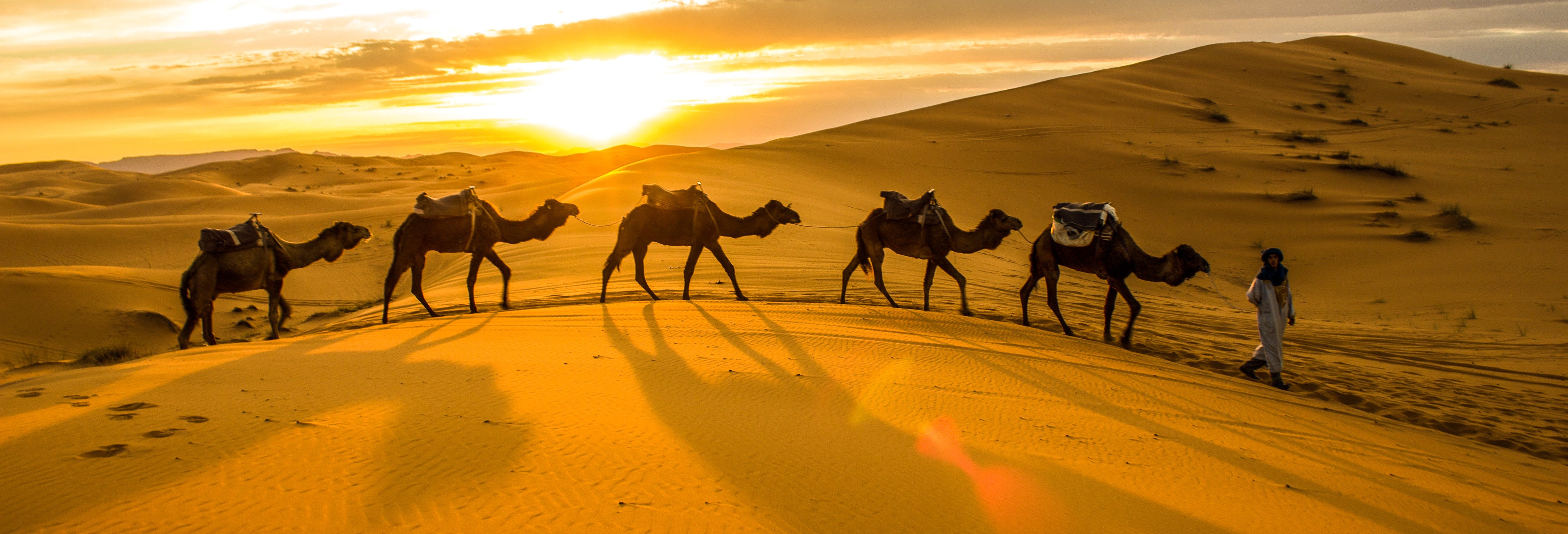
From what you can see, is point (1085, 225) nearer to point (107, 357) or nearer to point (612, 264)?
point (612, 264)

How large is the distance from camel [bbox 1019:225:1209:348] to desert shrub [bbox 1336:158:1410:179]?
2286 centimetres

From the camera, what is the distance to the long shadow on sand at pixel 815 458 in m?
4.24

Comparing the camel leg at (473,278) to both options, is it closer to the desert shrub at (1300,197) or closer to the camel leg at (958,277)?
the camel leg at (958,277)

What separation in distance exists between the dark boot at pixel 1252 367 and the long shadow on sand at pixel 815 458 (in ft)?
16.5

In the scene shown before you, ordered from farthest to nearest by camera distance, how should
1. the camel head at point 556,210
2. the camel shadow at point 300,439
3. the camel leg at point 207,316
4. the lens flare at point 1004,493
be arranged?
the camel head at point 556,210, the camel leg at point 207,316, the lens flare at point 1004,493, the camel shadow at point 300,439

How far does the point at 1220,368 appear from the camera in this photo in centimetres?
958

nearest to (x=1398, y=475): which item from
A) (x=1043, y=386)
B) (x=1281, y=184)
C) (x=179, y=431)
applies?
(x=1043, y=386)

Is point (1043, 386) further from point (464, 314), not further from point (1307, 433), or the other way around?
point (464, 314)

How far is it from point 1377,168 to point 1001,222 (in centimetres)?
2401

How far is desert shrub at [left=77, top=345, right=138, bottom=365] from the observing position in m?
9.62

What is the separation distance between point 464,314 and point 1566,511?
1168cm

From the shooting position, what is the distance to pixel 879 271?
40.1ft

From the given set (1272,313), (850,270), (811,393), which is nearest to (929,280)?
(850,270)

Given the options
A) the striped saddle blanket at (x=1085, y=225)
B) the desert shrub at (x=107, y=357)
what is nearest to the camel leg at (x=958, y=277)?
the striped saddle blanket at (x=1085, y=225)
